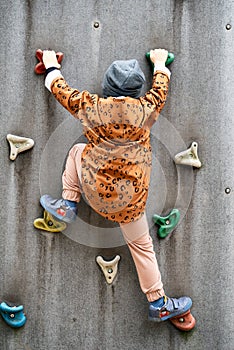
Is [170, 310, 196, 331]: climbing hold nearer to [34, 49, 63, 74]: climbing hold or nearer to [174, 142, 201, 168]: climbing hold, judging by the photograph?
[174, 142, 201, 168]: climbing hold

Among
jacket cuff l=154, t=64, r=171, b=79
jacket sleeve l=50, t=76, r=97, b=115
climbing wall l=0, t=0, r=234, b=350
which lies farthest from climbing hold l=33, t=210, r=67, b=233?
jacket cuff l=154, t=64, r=171, b=79

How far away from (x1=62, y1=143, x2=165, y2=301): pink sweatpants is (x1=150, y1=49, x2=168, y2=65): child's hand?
625 millimetres

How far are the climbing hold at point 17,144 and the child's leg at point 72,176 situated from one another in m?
0.24

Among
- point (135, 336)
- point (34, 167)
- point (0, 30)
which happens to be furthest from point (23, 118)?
point (135, 336)

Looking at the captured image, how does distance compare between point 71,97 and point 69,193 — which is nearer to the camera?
point 71,97

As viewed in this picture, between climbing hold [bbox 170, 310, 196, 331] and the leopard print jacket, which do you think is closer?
the leopard print jacket

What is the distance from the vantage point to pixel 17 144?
11.2 feet

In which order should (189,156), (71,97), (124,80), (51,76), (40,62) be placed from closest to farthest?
(124,80)
(71,97)
(51,76)
(40,62)
(189,156)

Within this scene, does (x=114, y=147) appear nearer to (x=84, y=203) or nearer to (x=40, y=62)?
(x=84, y=203)

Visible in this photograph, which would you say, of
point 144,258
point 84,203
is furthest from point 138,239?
point 84,203

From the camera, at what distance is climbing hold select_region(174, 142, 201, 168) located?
11.5 ft

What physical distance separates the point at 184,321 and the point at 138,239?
0.59 metres

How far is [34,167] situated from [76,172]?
0.27 m

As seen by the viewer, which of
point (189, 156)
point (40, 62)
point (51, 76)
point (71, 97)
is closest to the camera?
point (71, 97)
